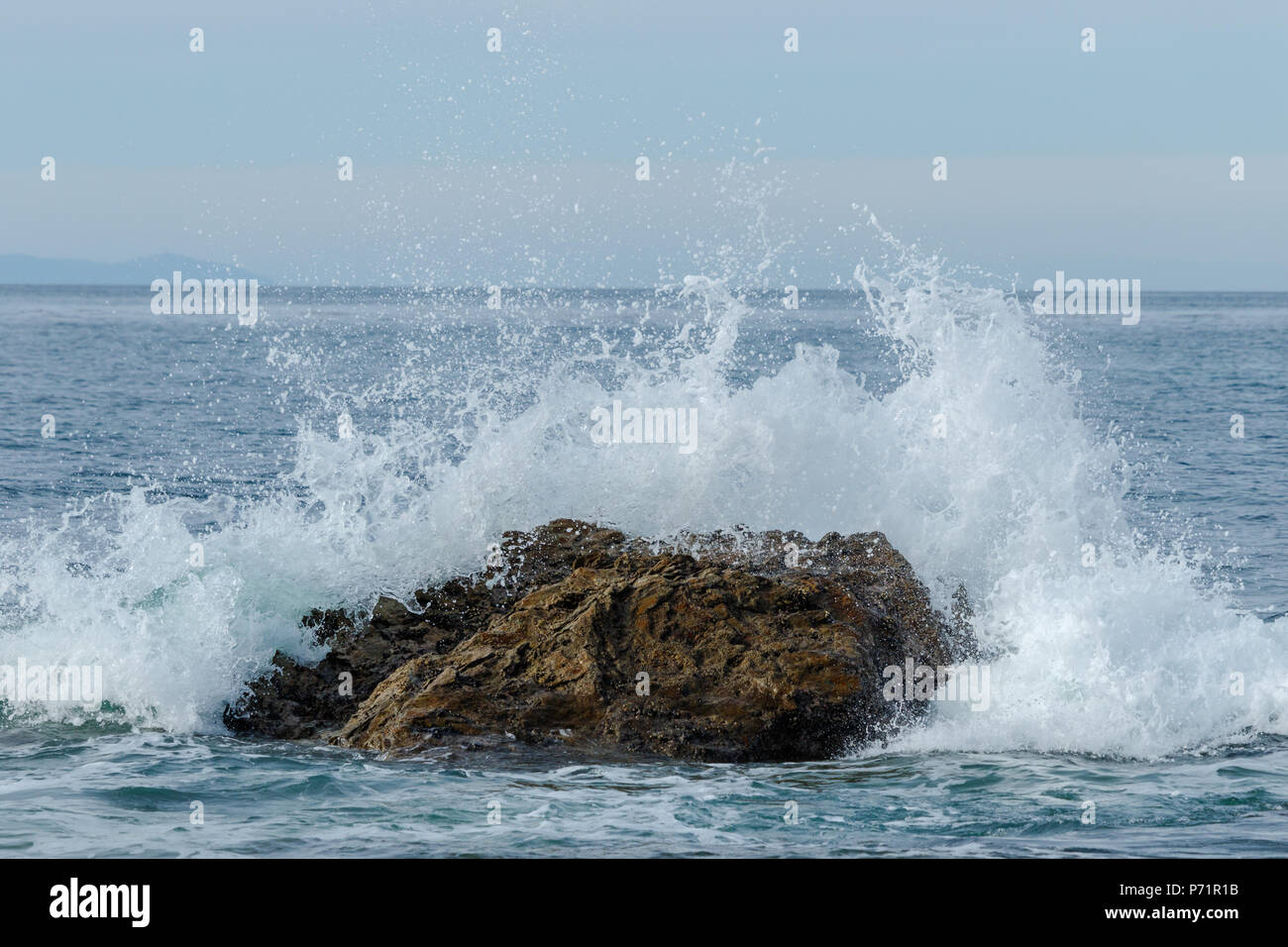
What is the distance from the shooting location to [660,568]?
921 centimetres

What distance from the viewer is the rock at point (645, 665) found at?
8094 millimetres

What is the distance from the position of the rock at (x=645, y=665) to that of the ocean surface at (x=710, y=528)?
32 cm

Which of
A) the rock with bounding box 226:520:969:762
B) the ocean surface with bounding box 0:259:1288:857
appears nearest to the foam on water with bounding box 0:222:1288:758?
the ocean surface with bounding box 0:259:1288:857

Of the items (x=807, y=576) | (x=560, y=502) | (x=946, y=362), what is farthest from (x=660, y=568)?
(x=946, y=362)

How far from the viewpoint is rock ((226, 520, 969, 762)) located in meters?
8.09

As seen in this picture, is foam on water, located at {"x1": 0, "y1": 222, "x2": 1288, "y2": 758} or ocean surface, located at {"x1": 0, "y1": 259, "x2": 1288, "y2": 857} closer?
ocean surface, located at {"x1": 0, "y1": 259, "x2": 1288, "y2": 857}

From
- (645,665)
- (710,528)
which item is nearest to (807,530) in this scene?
(710,528)

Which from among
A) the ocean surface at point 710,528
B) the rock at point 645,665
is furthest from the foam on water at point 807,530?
the rock at point 645,665

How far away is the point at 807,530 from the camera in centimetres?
1169

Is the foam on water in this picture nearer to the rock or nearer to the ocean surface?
the ocean surface

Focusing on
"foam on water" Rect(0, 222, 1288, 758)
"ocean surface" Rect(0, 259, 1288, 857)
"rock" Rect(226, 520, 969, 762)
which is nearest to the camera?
"ocean surface" Rect(0, 259, 1288, 857)

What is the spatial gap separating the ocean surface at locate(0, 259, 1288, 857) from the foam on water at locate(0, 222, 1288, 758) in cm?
3
